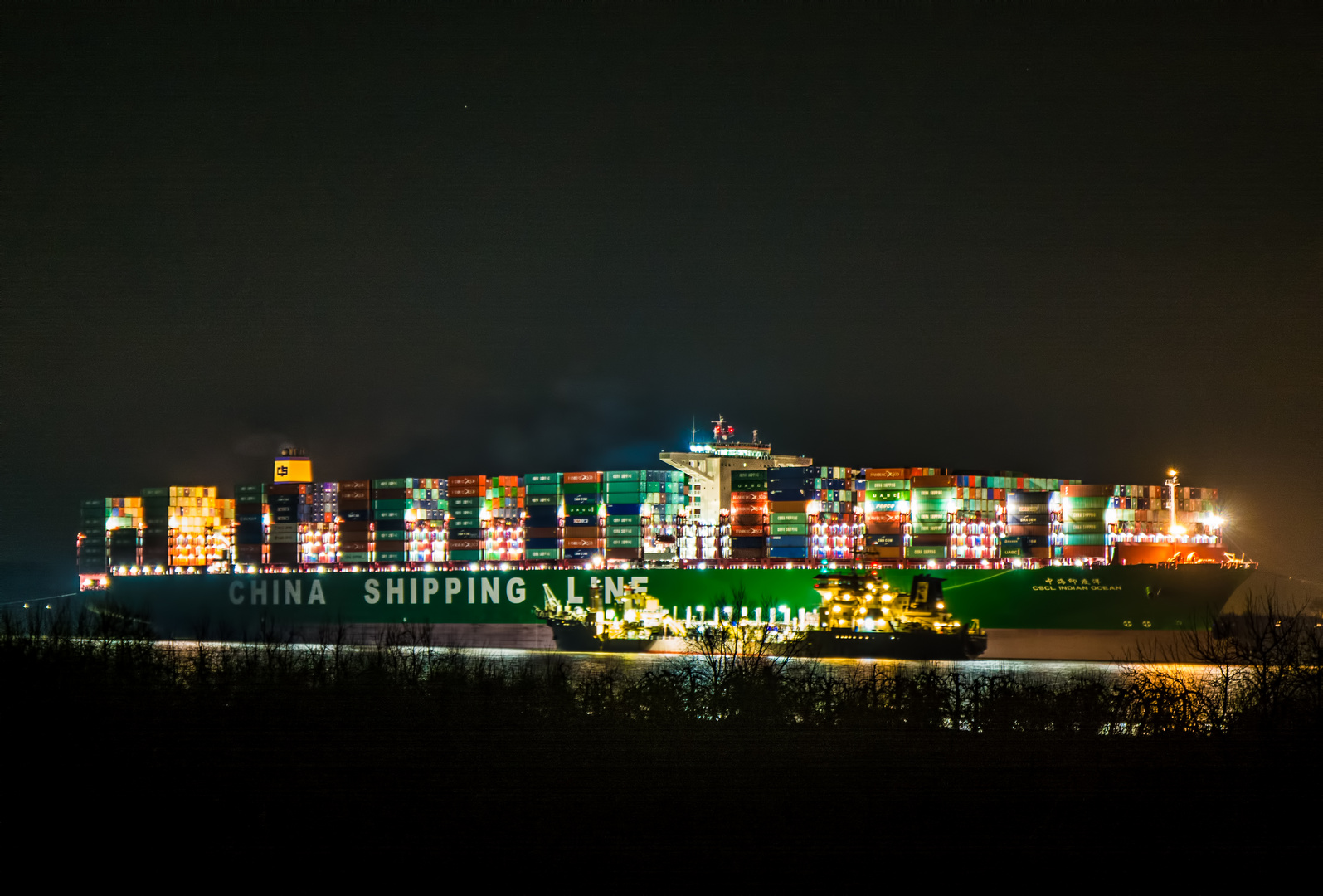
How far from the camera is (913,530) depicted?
50.7 metres

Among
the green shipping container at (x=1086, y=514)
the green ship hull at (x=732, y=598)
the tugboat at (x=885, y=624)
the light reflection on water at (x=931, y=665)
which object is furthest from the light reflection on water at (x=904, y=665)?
the green shipping container at (x=1086, y=514)

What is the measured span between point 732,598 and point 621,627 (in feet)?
15.2

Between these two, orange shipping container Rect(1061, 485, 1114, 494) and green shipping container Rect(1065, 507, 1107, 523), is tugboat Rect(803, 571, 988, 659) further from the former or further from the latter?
orange shipping container Rect(1061, 485, 1114, 494)

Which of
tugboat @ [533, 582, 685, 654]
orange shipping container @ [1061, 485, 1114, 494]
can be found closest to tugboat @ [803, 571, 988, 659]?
tugboat @ [533, 582, 685, 654]

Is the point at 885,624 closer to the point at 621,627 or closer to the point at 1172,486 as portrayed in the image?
the point at 621,627

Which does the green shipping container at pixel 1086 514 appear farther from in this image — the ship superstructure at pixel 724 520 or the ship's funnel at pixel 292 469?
the ship's funnel at pixel 292 469

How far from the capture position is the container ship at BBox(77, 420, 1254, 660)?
44156mm

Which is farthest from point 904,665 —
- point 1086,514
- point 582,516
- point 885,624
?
point 582,516

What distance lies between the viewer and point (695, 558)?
5259 cm

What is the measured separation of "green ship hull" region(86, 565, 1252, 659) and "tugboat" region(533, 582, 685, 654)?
3.23 feet

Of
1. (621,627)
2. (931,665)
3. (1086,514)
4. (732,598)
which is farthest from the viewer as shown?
(1086,514)

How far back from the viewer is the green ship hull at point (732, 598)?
145 feet

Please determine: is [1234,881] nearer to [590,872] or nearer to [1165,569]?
[590,872]

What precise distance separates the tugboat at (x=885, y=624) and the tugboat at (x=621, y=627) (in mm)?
6143
